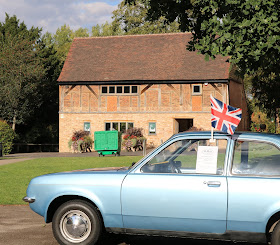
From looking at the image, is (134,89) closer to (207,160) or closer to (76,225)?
(76,225)

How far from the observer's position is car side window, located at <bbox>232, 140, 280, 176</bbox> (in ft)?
21.0

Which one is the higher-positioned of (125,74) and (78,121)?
(125,74)

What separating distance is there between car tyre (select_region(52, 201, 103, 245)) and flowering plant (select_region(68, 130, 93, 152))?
→ 108 feet

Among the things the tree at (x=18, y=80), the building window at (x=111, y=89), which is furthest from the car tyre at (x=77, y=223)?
the tree at (x=18, y=80)

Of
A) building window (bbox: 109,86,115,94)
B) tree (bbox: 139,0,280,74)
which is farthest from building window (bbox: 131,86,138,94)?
tree (bbox: 139,0,280,74)

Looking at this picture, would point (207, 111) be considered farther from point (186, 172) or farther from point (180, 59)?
point (186, 172)

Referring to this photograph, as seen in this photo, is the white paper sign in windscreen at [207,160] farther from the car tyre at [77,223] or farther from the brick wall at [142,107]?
the brick wall at [142,107]

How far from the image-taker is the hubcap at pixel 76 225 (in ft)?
22.8

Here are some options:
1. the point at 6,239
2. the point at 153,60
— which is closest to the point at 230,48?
the point at 6,239

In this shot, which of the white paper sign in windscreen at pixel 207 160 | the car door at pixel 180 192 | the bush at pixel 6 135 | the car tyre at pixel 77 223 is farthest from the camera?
the bush at pixel 6 135

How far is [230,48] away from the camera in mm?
11203

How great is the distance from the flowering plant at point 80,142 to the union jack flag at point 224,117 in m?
33.2

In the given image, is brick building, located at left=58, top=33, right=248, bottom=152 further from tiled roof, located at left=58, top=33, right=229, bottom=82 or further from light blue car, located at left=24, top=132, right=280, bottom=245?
light blue car, located at left=24, top=132, right=280, bottom=245

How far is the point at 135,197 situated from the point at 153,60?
3642 cm
